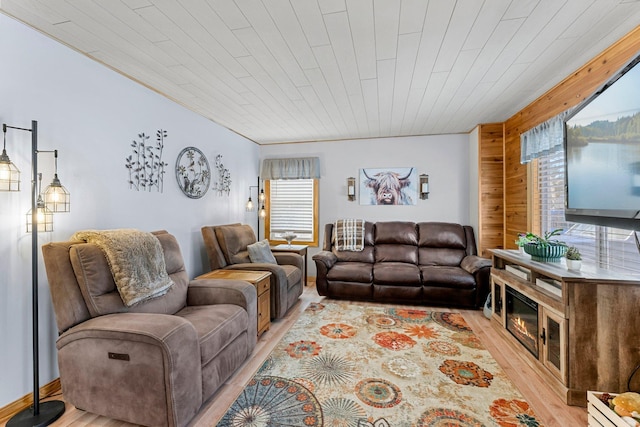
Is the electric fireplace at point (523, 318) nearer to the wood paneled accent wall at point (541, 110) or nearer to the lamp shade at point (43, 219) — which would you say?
the wood paneled accent wall at point (541, 110)

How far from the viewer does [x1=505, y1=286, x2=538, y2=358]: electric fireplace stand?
2.17 metres

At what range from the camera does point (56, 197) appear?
5.93 ft

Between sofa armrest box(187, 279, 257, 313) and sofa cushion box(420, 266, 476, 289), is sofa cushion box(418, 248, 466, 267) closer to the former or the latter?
sofa cushion box(420, 266, 476, 289)

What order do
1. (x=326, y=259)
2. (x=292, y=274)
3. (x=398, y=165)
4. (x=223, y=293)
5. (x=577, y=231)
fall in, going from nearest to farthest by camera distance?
1. (x=223, y=293)
2. (x=577, y=231)
3. (x=292, y=274)
4. (x=326, y=259)
5. (x=398, y=165)

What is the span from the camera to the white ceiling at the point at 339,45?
5.31ft

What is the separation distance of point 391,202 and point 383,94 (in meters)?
2.10

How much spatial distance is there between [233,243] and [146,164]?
1270mm

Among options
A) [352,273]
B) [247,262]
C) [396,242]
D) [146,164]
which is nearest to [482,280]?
[396,242]

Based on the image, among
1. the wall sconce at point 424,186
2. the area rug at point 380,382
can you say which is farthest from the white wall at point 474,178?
the area rug at point 380,382

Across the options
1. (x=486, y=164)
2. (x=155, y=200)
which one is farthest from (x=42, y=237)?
(x=486, y=164)

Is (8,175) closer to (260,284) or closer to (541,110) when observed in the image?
(260,284)

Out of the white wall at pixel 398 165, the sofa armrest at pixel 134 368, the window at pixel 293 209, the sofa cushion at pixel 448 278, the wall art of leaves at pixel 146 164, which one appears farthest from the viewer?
the window at pixel 293 209

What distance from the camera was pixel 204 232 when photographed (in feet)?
10.6

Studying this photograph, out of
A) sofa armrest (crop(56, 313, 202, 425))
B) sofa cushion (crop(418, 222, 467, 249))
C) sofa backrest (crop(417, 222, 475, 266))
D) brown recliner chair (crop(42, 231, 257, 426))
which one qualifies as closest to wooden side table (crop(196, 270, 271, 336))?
brown recliner chair (crop(42, 231, 257, 426))
